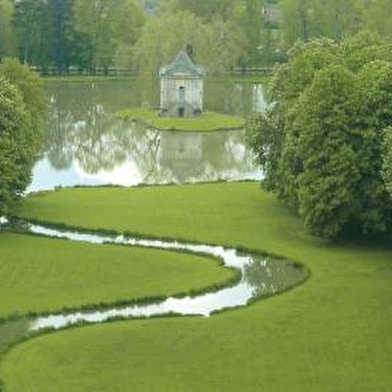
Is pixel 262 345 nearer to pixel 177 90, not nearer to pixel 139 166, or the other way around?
pixel 139 166

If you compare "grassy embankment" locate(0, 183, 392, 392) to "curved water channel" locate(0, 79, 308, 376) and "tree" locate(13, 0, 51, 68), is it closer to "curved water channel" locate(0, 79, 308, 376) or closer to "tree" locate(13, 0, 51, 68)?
"curved water channel" locate(0, 79, 308, 376)

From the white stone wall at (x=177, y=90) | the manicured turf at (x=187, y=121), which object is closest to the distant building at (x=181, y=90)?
the white stone wall at (x=177, y=90)

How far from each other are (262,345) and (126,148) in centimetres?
4817

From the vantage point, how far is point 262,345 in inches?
1291

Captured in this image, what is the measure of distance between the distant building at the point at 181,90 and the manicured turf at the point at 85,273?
4937cm

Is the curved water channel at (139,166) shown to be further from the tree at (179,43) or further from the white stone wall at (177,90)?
the white stone wall at (177,90)

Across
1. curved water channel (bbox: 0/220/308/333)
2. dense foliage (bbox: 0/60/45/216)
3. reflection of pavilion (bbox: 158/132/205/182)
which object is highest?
dense foliage (bbox: 0/60/45/216)

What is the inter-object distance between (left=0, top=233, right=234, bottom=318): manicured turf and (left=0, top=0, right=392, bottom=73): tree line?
72725mm

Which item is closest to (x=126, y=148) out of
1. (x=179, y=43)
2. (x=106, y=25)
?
(x=179, y=43)

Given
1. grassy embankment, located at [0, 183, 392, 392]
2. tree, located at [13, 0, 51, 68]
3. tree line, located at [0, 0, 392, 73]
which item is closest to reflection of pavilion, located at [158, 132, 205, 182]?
grassy embankment, located at [0, 183, 392, 392]

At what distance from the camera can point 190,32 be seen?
111 m

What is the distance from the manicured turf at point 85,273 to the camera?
38.3 metres

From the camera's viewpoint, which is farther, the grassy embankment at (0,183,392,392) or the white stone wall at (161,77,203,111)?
the white stone wall at (161,77,203,111)

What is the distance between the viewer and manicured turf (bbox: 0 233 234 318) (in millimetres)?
38281
